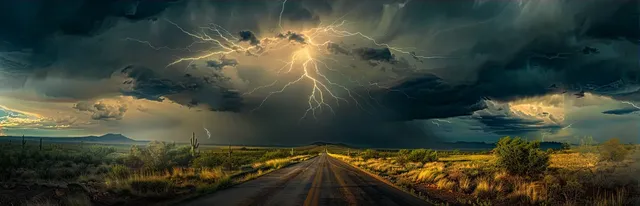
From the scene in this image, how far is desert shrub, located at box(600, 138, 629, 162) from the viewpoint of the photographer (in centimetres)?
1831

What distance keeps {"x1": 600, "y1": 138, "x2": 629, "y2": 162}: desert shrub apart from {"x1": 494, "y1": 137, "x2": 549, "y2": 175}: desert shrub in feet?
8.14

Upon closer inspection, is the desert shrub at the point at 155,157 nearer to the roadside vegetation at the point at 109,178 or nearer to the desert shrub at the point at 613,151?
the roadside vegetation at the point at 109,178

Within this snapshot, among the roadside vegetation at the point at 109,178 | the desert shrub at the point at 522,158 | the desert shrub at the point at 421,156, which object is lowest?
the desert shrub at the point at 421,156

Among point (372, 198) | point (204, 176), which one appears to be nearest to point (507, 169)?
point (372, 198)

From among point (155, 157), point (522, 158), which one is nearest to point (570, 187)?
point (522, 158)

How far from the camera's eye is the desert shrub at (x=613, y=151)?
18.3m

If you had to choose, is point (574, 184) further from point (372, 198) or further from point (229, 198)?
point (229, 198)

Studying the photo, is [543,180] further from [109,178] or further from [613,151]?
[109,178]

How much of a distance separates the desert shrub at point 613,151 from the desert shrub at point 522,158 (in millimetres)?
2482

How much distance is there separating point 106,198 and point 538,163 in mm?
19729

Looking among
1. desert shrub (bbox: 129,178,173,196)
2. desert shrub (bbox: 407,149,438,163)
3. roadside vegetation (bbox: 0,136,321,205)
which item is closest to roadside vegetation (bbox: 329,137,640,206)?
desert shrub (bbox: 129,178,173,196)

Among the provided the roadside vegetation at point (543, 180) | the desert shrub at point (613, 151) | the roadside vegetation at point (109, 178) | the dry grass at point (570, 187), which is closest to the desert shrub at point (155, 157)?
the roadside vegetation at point (109, 178)

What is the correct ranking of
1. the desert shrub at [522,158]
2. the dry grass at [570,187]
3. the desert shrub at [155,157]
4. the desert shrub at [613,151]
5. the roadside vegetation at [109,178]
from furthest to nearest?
the desert shrub at [155,157], the desert shrub at [522,158], the desert shrub at [613,151], the roadside vegetation at [109,178], the dry grass at [570,187]

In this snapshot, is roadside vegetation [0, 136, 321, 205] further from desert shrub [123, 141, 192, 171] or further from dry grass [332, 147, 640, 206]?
dry grass [332, 147, 640, 206]
